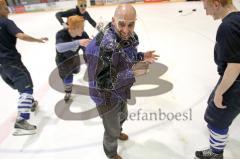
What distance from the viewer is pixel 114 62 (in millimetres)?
1455

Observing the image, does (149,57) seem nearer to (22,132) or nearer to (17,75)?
(17,75)

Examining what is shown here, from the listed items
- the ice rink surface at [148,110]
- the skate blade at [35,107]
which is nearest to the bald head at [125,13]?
the ice rink surface at [148,110]

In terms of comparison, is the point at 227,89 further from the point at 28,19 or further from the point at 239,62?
the point at 28,19

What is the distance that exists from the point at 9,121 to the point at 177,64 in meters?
2.08

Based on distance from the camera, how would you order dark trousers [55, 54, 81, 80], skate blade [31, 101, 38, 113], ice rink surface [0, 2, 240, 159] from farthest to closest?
skate blade [31, 101, 38, 113] < dark trousers [55, 54, 81, 80] < ice rink surface [0, 2, 240, 159]

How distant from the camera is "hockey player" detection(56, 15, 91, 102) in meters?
2.26

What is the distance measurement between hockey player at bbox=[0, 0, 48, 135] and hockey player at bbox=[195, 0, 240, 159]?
152 centimetres

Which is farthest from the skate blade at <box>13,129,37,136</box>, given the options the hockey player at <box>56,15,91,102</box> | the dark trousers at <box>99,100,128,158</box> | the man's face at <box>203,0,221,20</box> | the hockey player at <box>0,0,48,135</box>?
the man's face at <box>203,0,221,20</box>

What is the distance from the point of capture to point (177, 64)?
341 centimetres

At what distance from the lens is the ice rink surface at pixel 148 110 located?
2.09 meters

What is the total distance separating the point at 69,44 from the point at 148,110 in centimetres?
96

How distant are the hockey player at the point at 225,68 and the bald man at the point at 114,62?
1.44ft

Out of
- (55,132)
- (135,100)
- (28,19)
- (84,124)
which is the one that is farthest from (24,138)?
(28,19)

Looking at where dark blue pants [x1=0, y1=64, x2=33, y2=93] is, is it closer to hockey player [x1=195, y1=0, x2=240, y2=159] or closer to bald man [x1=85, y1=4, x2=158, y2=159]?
bald man [x1=85, y1=4, x2=158, y2=159]
